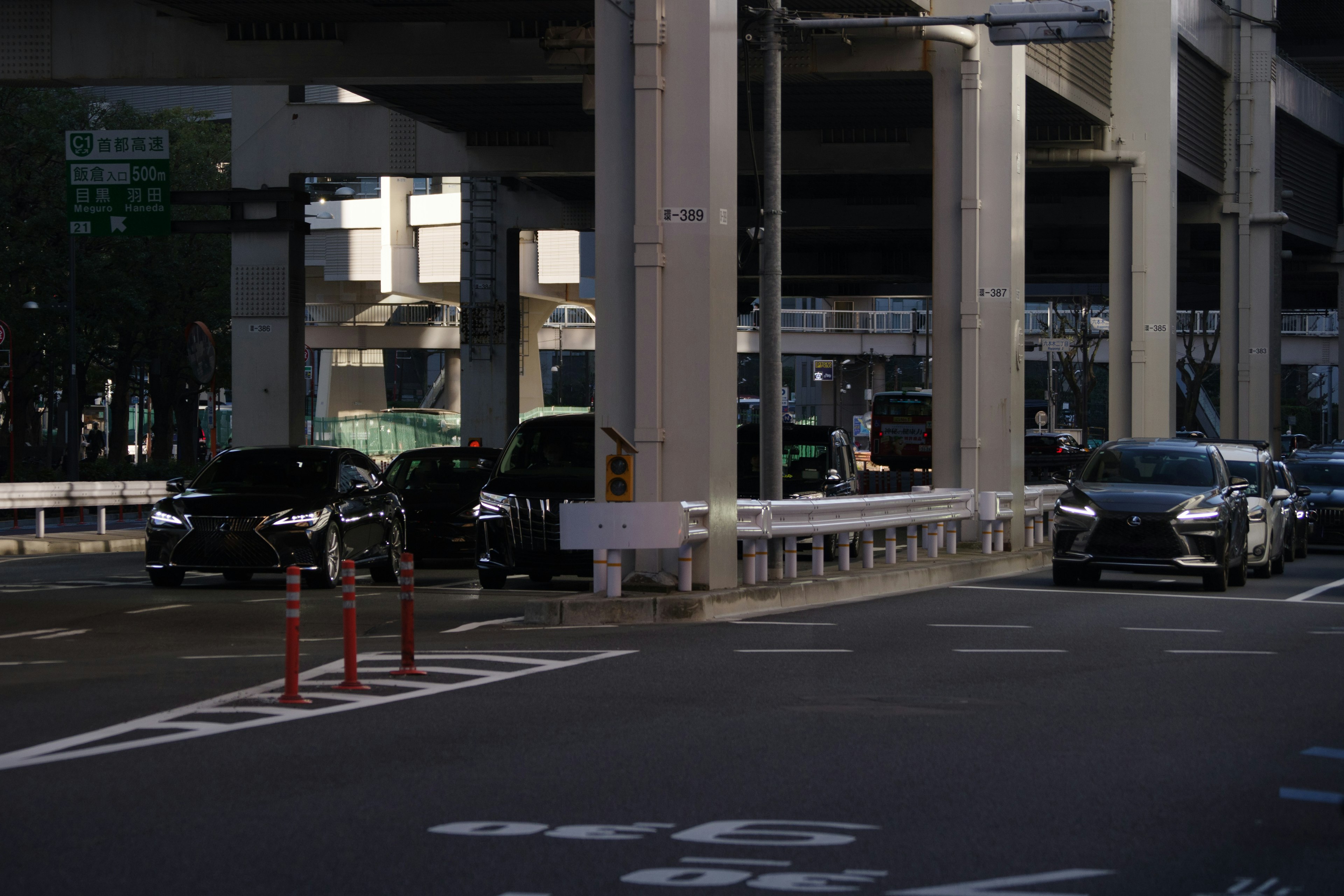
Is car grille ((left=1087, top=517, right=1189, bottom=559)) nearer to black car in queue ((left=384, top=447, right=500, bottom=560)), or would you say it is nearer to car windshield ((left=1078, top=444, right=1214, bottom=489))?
car windshield ((left=1078, top=444, right=1214, bottom=489))

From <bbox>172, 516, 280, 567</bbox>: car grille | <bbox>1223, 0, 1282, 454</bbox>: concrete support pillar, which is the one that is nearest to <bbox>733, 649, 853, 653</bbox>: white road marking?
<bbox>172, 516, 280, 567</bbox>: car grille

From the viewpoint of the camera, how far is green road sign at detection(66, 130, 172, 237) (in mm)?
33906

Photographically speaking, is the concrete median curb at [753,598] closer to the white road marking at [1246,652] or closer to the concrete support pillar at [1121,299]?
the white road marking at [1246,652]

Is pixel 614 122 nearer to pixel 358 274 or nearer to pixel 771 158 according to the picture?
pixel 771 158

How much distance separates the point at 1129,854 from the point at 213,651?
8.70m

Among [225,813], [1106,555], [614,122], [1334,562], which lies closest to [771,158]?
[614,122]

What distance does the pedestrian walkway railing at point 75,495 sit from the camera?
1207 inches

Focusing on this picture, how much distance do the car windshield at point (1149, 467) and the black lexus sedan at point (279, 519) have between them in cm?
827

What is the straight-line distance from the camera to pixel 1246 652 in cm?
1409

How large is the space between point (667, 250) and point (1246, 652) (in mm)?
6395

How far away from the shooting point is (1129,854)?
22.5ft

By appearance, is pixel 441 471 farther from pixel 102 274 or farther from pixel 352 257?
pixel 352 257

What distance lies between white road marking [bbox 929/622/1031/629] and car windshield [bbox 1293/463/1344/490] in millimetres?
18092

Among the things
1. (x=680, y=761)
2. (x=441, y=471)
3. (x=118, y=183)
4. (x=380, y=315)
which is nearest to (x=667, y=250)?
(x=680, y=761)
